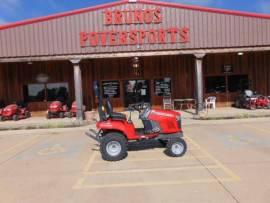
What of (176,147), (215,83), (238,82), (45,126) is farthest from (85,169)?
(238,82)

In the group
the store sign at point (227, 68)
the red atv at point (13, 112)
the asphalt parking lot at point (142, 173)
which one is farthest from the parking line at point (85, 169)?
the store sign at point (227, 68)

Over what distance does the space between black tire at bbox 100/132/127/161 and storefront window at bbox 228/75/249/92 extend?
14.8 m

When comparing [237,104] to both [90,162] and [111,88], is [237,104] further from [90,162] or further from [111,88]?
[90,162]

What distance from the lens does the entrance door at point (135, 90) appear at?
21.8m

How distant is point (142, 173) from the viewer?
24.0ft

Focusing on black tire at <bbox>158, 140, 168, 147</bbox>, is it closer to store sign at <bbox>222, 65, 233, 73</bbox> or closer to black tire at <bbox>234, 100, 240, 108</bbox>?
black tire at <bbox>234, 100, 240, 108</bbox>

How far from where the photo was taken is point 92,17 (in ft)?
57.7

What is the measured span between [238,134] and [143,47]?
741cm

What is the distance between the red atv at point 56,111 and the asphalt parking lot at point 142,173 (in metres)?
7.88

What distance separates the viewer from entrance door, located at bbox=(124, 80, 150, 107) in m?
21.8

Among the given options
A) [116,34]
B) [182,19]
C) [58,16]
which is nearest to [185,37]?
[182,19]

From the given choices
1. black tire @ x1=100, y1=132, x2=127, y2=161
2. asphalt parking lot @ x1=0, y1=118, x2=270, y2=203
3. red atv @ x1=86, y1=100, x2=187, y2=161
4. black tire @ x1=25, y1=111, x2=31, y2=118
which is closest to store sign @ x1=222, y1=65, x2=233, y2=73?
asphalt parking lot @ x1=0, y1=118, x2=270, y2=203

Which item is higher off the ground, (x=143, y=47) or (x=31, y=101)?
(x=143, y=47)

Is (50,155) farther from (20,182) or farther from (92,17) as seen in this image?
(92,17)
